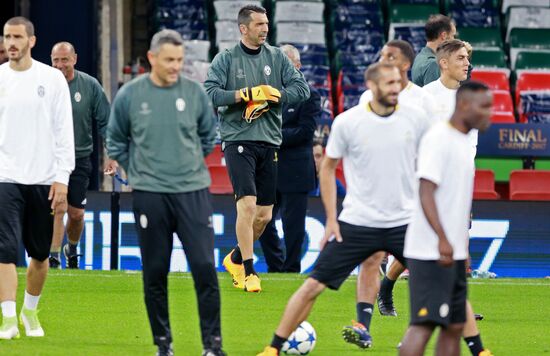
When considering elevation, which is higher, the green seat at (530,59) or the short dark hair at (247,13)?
the short dark hair at (247,13)

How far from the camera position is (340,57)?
72.3 feet

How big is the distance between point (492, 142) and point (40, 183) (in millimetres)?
10156

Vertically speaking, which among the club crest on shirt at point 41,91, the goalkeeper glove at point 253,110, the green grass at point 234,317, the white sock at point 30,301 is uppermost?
the club crest on shirt at point 41,91

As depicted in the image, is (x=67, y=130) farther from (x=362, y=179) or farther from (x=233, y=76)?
(x=233, y=76)

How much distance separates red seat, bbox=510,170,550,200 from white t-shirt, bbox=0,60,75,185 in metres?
9.32

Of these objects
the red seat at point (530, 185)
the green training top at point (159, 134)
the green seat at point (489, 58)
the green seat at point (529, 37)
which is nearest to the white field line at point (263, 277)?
the red seat at point (530, 185)

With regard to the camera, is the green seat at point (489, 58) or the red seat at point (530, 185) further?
the green seat at point (489, 58)

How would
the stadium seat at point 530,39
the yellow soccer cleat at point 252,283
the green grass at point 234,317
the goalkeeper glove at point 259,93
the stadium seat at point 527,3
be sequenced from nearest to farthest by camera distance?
the green grass at point 234,317 → the goalkeeper glove at point 259,93 → the yellow soccer cleat at point 252,283 → the stadium seat at point 530,39 → the stadium seat at point 527,3

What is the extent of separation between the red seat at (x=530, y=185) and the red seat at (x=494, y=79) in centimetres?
318

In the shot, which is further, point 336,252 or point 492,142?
point 492,142

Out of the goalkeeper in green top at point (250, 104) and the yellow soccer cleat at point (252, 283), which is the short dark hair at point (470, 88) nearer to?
the goalkeeper in green top at point (250, 104)

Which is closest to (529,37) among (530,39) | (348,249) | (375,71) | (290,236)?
(530,39)

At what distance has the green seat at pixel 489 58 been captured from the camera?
71.5 feet

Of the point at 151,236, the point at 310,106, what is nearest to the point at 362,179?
the point at 151,236
